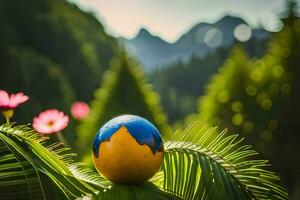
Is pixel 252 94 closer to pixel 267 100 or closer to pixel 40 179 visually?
pixel 267 100

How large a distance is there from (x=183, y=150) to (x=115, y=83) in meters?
7.61

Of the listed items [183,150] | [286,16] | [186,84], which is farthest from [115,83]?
[186,84]

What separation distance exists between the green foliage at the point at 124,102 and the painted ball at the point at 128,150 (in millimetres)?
7222

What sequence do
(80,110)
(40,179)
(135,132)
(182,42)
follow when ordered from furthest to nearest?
(182,42), (80,110), (135,132), (40,179)

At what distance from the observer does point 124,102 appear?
484 inches

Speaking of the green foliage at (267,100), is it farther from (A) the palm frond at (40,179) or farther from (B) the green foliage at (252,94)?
(A) the palm frond at (40,179)

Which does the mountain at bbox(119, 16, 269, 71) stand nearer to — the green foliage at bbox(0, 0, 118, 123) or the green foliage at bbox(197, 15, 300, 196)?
the green foliage at bbox(0, 0, 118, 123)

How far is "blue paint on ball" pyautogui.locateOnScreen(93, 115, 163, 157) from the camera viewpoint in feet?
14.5

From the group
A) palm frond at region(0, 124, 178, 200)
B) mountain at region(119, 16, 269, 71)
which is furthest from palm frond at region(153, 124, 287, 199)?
mountain at region(119, 16, 269, 71)

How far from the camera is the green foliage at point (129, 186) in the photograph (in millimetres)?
4383

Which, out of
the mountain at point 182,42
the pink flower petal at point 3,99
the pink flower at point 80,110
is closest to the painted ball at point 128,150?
the pink flower petal at point 3,99

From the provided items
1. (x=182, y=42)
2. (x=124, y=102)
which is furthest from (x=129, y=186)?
(x=182, y=42)

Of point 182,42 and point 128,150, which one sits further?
point 182,42

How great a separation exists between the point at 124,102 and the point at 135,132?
7.88 metres
